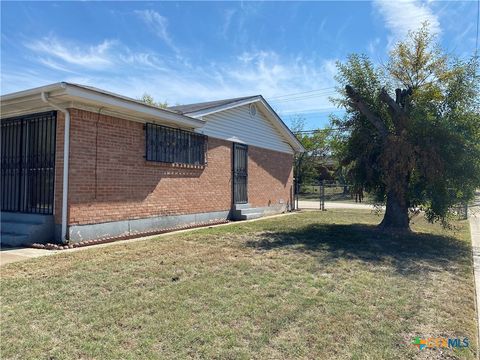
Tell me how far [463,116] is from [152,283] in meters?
8.27

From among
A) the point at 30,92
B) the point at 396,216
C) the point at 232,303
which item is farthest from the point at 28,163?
the point at 396,216

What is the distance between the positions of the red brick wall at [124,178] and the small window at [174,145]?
0.65 ft

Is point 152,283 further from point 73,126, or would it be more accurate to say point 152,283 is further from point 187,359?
point 73,126

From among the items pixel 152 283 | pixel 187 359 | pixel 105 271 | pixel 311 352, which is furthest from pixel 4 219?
pixel 311 352

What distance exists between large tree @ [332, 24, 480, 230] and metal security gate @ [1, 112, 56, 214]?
7711 mm

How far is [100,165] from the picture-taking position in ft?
25.8

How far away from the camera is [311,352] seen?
10.3 ft

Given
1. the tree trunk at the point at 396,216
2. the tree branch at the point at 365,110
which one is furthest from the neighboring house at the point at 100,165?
the tree trunk at the point at 396,216

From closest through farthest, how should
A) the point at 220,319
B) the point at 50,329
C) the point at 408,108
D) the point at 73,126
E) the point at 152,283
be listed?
the point at 50,329 → the point at 220,319 → the point at 152,283 → the point at 73,126 → the point at 408,108

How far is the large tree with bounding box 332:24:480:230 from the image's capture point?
8.73 m

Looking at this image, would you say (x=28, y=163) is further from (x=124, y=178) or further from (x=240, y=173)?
(x=240, y=173)

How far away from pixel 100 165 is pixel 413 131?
732 centimetres

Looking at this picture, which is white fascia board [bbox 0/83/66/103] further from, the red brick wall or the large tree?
the large tree

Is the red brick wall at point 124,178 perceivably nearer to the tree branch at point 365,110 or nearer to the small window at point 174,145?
the small window at point 174,145
